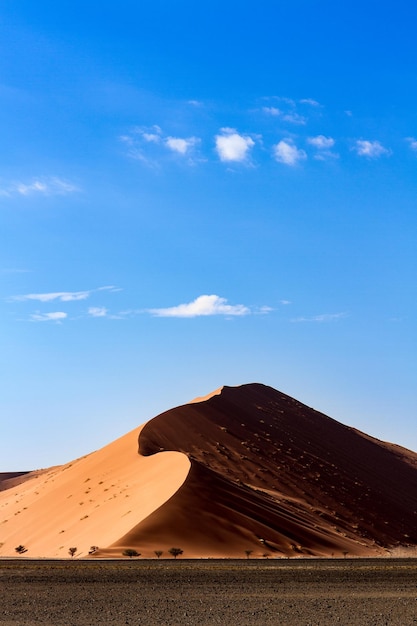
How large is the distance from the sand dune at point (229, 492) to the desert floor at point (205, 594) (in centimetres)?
1380

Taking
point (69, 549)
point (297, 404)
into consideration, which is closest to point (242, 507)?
point (69, 549)

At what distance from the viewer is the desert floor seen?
21.1m

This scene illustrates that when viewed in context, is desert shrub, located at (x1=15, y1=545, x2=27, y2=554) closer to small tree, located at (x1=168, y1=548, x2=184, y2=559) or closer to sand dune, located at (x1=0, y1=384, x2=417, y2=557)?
sand dune, located at (x1=0, y1=384, x2=417, y2=557)

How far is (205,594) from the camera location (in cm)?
2589

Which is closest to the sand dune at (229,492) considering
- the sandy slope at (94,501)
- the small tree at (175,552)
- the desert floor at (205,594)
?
the sandy slope at (94,501)

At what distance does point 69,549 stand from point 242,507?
11576mm

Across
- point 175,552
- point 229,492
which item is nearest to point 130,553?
point 175,552

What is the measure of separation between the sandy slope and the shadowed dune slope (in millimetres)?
1591

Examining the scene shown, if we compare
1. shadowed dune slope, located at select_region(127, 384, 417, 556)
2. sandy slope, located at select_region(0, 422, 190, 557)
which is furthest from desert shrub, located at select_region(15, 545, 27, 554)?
shadowed dune slope, located at select_region(127, 384, 417, 556)

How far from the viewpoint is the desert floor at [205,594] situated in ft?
69.3

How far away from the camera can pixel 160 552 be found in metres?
46.1

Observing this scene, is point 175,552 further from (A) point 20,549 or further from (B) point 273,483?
(B) point 273,483

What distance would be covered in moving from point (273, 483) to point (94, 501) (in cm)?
1615

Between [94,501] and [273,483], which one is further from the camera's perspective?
[273,483]
